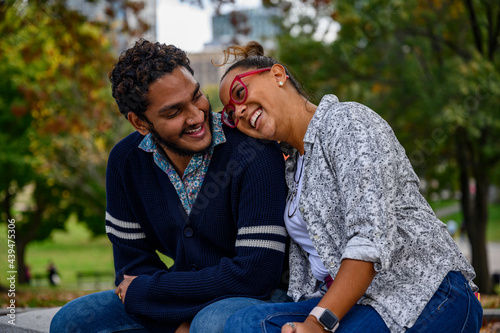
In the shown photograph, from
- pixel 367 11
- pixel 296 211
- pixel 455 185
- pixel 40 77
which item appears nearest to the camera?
pixel 296 211

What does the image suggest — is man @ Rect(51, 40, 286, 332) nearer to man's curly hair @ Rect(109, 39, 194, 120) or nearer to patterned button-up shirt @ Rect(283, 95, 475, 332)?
man's curly hair @ Rect(109, 39, 194, 120)

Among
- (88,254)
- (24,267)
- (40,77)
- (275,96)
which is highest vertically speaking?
(40,77)

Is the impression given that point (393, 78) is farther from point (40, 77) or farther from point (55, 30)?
point (40, 77)

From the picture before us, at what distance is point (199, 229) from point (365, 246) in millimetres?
950

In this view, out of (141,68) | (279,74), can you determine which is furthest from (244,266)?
(141,68)

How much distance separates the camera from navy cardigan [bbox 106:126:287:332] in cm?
249

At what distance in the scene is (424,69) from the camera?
10.7 meters

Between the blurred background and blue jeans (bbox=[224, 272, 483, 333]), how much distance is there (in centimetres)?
239

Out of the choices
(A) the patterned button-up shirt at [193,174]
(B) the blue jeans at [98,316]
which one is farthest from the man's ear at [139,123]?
(B) the blue jeans at [98,316]

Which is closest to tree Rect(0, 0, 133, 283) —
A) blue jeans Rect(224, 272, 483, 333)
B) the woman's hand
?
blue jeans Rect(224, 272, 483, 333)

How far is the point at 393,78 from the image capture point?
12.0m

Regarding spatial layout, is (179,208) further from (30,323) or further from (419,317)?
(30,323)

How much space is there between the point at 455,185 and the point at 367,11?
7770 millimetres

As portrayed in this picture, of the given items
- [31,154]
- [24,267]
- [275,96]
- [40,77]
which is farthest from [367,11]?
[24,267]
